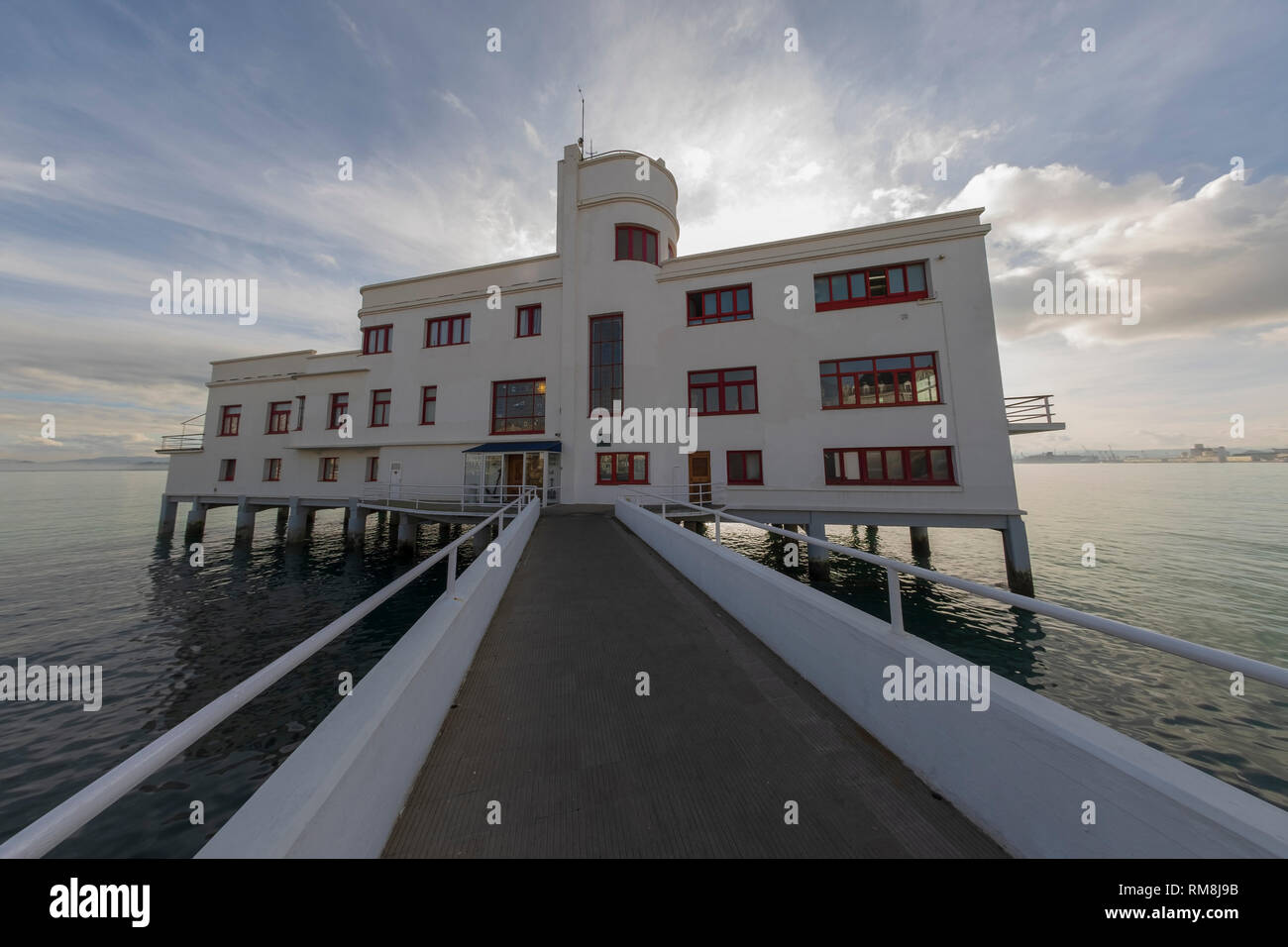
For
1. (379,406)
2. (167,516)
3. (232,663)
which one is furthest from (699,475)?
(167,516)

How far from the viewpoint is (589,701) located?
3.92 meters

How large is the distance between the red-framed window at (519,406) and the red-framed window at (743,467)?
9715 millimetres

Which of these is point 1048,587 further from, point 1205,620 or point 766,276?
point 766,276

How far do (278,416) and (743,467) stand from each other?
3032 cm

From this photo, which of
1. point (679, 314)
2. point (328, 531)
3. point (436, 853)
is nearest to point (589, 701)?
point (436, 853)

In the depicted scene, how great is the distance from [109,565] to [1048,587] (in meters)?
42.0

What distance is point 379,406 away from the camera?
25.7 meters

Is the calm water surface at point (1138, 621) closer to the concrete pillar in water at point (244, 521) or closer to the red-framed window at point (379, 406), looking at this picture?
the red-framed window at point (379, 406)

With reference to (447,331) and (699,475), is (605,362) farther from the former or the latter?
(447,331)

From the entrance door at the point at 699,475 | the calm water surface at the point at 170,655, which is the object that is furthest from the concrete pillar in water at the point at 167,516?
the entrance door at the point at 699,475

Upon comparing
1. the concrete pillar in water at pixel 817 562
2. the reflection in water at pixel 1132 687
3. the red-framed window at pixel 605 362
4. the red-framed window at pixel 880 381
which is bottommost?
the reflection in water at pixel 1132 687

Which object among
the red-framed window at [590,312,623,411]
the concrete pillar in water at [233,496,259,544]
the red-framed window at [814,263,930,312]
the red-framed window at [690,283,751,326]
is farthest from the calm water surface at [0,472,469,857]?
the red-framed window at [814,263,930,312]

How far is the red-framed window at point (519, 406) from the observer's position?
22.8 m
